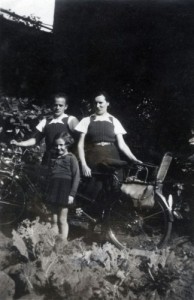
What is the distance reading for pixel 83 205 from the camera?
4.12 meters

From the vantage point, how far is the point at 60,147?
3748mm

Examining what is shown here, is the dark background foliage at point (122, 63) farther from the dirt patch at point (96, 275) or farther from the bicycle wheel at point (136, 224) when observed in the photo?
the dirt patch at point (96, 275)

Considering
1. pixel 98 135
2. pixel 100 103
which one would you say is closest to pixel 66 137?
pixel 98 135

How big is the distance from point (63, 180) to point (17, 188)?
0.79 meters

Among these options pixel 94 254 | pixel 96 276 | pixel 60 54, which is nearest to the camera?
pixel 96 276

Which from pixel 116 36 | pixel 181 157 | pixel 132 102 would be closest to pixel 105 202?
pixel 181 157

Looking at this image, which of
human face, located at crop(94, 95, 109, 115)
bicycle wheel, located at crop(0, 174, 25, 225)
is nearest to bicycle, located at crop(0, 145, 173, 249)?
bicycle wheel, located at crop(0, 174, 25, 225)

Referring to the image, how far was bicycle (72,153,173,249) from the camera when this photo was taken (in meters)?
3.79

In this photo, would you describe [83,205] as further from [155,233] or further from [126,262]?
[126,262]

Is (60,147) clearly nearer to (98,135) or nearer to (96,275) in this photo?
(98,135)

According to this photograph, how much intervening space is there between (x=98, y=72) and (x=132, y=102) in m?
0.70

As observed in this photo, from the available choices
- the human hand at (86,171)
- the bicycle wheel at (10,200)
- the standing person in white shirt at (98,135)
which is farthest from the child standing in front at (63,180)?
the bicycle wheel at (10,200)

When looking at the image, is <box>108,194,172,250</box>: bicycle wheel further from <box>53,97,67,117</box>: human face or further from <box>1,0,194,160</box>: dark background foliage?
<box>1,0,194,160</box>: dark background foliage

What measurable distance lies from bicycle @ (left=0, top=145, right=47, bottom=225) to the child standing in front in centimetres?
45
